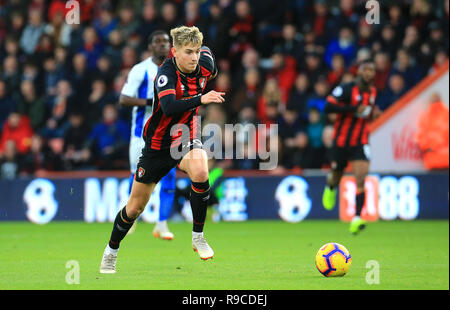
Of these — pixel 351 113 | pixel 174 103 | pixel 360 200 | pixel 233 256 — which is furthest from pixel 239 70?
pixel 174 103

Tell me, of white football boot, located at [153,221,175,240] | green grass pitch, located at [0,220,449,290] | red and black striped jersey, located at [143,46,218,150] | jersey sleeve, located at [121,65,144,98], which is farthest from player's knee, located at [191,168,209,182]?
white football boot, located at [153,221,175,240]

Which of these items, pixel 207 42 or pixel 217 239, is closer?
pixel 217 239

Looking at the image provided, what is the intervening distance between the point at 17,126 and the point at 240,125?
462 centimetres

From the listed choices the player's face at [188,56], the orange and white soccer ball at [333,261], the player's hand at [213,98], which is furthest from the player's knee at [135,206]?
the orange and white soccer ball at [333,261]

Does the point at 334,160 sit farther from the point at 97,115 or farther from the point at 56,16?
the point at 56,16

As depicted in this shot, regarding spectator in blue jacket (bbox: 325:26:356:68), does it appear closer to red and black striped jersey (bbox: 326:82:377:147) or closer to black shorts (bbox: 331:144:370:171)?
red and black striped jersey (bbox: 326:82:377:147)

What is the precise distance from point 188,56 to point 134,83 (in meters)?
3.18

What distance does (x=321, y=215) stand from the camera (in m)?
15.3

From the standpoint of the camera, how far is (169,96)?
25.3 feet

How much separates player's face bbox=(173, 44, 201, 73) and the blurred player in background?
2764 mm

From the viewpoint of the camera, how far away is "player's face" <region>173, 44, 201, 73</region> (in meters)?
7.80

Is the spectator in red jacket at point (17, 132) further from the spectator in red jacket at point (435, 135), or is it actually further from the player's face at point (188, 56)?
the player's face at point (188, 56)

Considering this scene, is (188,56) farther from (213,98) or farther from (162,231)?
(162,231)

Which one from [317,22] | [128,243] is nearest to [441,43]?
[317,22]
